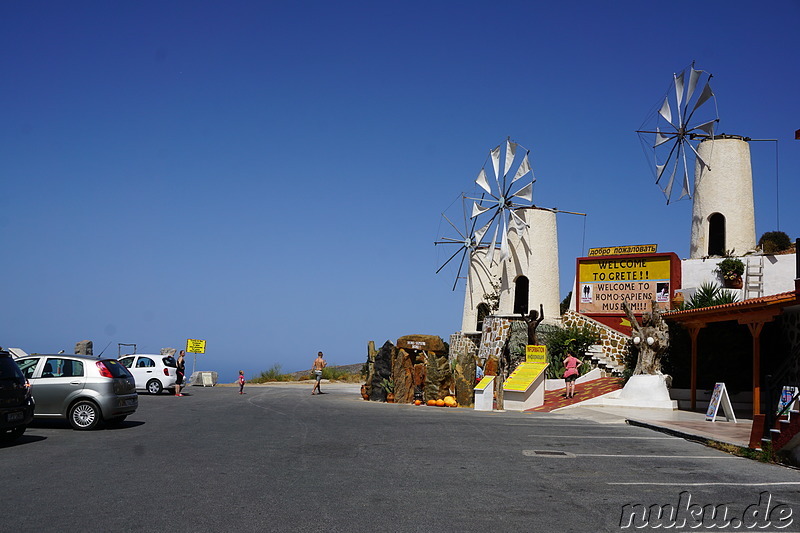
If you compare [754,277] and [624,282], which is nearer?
[754,277]

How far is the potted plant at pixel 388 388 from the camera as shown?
957 inches

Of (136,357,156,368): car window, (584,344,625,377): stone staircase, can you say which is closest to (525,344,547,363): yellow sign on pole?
(584,344,625,377): stone staircase

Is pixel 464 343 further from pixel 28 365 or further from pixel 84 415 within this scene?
pixel 28 365

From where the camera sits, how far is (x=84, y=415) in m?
14.0

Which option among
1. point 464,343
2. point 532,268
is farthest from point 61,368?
point 464,343

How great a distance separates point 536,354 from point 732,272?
11119 mm

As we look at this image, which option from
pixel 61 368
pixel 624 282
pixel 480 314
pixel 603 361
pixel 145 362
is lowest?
pixel 145 362

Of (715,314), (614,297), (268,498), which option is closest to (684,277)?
(614,297)

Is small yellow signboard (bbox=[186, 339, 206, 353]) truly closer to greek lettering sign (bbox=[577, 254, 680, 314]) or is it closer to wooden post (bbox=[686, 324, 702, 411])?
greek lettering sign (bbox=[577, 254, 680, 314])

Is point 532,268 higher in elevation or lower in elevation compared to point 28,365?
higher

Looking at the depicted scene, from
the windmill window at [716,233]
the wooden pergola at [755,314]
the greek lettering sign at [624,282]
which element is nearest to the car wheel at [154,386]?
the wooden pergola at [755,314]

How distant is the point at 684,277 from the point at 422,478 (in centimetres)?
2643

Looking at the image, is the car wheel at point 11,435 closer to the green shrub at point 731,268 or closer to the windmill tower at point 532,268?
the windmill tower at point 532,268

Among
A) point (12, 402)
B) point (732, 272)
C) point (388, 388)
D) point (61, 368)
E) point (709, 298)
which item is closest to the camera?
point (12, 402)
